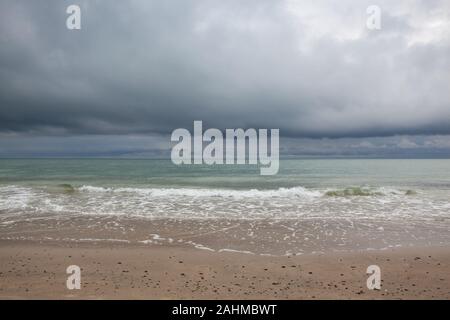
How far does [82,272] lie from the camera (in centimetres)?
694

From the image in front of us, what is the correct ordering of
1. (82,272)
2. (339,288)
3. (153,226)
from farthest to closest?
(153,226)
(82,272)
(339,288)

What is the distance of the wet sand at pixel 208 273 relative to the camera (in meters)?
5.84

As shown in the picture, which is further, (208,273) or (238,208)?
(238,208)

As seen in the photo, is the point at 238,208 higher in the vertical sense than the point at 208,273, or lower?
lower

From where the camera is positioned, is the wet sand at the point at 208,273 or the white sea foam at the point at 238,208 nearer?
the wet sand at the point at 208,273

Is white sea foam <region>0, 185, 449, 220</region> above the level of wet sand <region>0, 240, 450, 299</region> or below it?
below

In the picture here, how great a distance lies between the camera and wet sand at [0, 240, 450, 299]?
230 inches

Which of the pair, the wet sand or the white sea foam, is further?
the white sea foam

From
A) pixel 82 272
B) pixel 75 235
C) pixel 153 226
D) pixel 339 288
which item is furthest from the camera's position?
pixel 153 226

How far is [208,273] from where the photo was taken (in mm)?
6973

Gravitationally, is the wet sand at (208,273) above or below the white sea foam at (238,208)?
above
